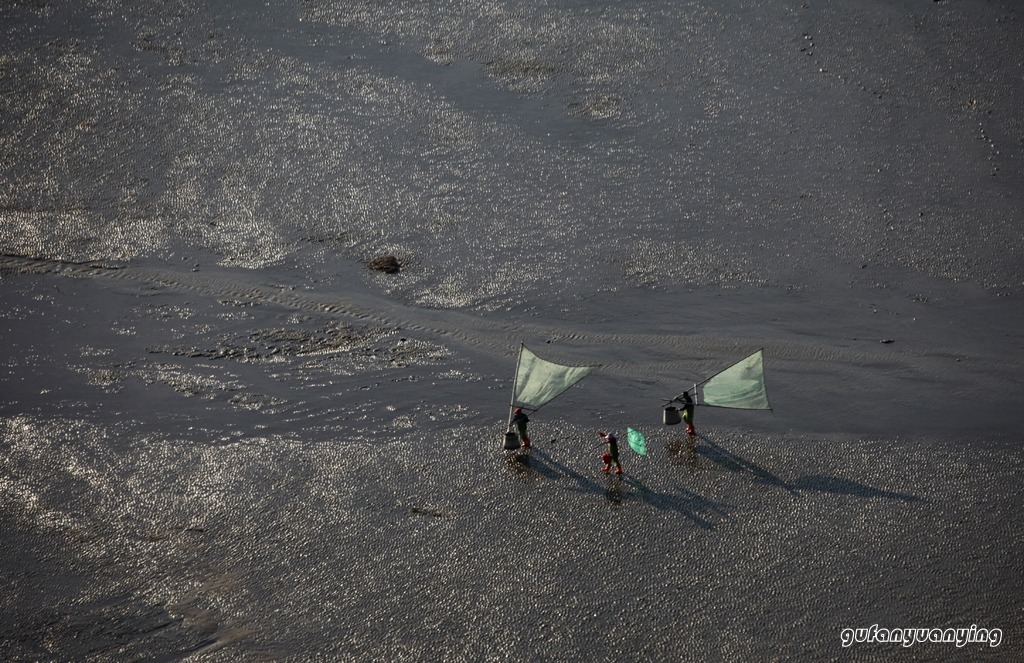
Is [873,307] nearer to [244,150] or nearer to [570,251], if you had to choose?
[570,251]

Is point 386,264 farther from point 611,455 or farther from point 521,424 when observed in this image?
point 611,455

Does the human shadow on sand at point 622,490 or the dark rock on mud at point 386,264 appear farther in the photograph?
the dark rock on mud at point 386,264

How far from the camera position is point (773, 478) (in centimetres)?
1620

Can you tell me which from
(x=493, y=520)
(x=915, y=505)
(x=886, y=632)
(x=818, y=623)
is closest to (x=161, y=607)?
(x=493, y=520)

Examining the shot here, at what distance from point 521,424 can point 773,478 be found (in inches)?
159

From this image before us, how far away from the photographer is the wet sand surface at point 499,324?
14.3 m

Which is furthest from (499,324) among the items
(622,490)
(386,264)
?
(622,490)

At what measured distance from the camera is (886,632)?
13.7 meters

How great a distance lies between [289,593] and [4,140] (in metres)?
15.9

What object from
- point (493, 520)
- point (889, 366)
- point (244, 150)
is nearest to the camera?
point (493, 520)

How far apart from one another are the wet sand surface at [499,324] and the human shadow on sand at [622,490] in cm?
6

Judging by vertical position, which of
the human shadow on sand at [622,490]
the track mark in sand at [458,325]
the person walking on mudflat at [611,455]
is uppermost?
the track mark in sand at [458,325]

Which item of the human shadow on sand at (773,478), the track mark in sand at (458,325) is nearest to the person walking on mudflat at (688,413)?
the human shadow on sand at (773,478)

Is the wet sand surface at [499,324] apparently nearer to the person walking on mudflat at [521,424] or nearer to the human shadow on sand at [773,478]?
the human shadow on sand at [773,478]
